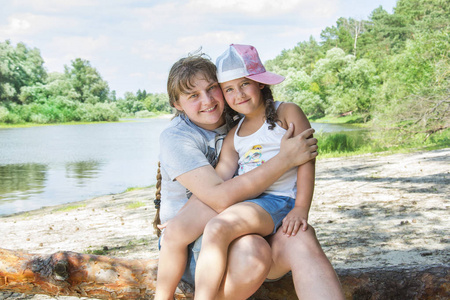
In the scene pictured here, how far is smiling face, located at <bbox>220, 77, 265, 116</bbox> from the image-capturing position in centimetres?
238

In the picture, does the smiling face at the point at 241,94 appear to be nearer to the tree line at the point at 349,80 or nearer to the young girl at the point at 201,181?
the young girl at the point at 201,181

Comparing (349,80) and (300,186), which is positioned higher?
(349,80)

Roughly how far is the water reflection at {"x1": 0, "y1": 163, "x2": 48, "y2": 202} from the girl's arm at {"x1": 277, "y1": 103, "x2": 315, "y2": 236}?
1118cm

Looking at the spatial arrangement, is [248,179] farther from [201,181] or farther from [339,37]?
[339,37]

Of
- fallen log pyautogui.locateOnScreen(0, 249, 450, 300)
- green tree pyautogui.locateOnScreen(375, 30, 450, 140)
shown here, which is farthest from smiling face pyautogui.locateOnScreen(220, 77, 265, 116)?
green tree pyautogui.locateOnScreen(375, 30, 450, 140)

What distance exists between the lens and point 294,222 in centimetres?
203

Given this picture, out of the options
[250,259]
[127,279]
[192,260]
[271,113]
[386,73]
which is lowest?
[127,279]

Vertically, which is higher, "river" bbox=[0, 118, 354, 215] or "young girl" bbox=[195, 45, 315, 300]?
"young girl" bbox=[195, 45, 315, 300]

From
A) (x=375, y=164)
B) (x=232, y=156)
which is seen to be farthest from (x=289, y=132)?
(x=375, y=164)

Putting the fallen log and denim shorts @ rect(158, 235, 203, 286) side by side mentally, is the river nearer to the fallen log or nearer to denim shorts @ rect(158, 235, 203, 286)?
the fallen log

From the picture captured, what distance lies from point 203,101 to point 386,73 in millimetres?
32397

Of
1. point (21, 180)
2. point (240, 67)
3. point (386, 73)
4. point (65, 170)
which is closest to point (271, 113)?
point (240, 67)

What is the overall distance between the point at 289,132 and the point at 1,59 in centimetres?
4485

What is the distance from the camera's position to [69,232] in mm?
6211
